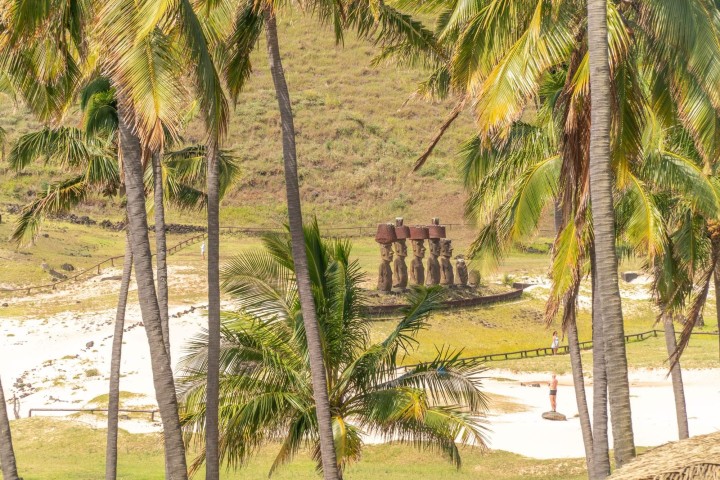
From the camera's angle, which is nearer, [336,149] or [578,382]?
[578,382]

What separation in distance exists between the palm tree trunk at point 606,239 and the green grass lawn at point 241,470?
12.9 meters

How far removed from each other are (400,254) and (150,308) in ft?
111

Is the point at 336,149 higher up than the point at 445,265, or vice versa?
the point at 336,149

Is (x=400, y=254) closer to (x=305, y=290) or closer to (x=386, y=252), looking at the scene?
(x=386, y=252)

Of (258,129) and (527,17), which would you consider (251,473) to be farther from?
(258,129)

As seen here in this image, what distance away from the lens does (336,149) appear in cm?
9394

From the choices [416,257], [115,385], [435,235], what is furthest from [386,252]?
[115,385]

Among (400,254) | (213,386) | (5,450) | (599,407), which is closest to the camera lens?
(599,407)

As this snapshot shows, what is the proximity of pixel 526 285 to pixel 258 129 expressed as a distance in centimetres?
4658

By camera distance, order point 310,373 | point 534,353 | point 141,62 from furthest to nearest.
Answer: point 534,353
point 310,373
point 141,62

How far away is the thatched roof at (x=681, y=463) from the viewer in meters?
8.13

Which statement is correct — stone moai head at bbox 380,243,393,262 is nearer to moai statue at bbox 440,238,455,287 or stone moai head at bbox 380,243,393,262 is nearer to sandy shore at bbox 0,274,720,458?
moai statue at bbox 440,238,455,287

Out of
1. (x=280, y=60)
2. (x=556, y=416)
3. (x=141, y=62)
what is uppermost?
(x=280, y=60)

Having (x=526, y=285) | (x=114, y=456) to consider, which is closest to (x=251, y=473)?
(x=114, y=456)
